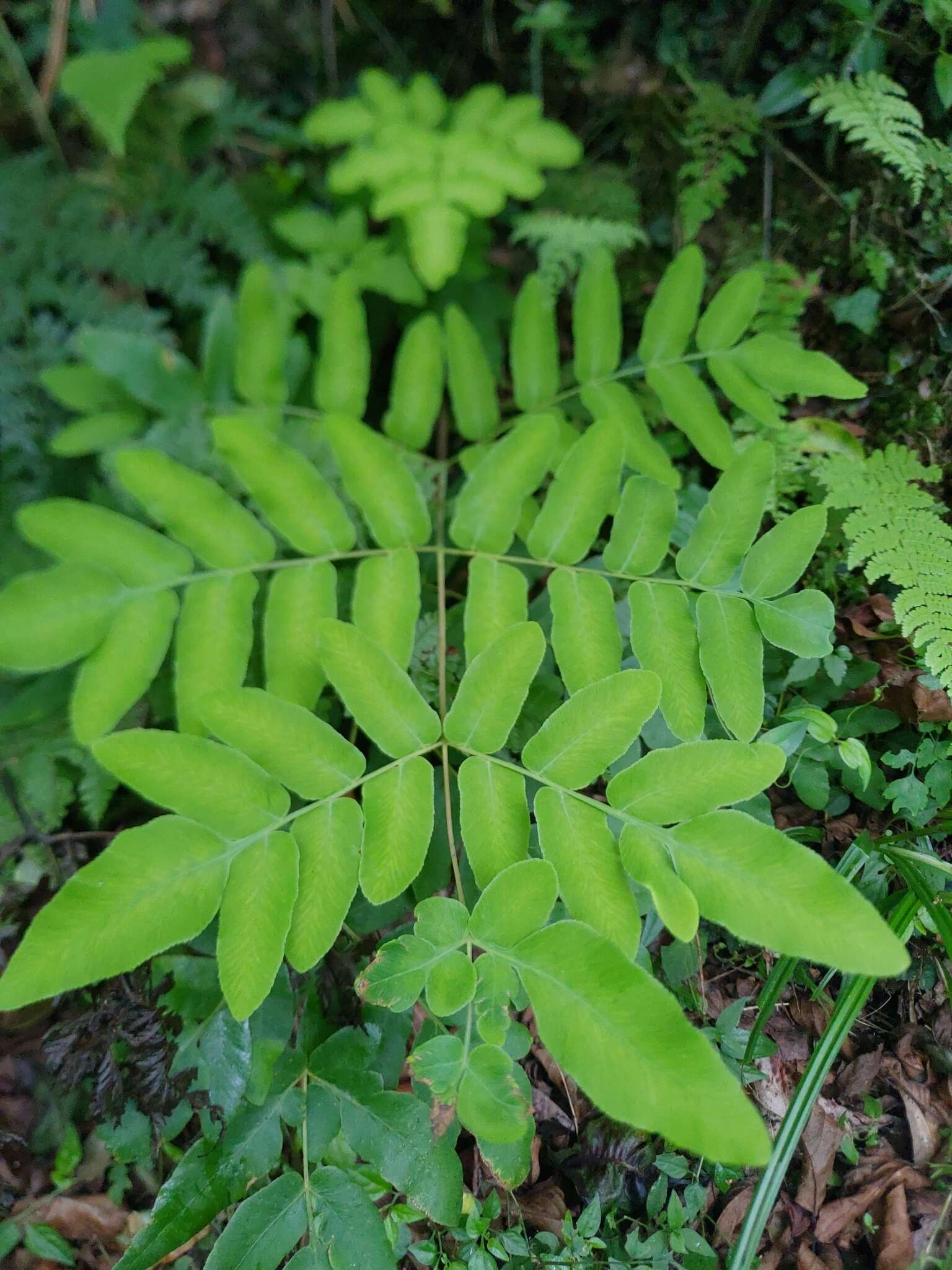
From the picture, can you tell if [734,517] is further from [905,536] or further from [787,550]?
[905,536]

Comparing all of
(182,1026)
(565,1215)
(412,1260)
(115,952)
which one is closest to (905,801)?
(565,1215)

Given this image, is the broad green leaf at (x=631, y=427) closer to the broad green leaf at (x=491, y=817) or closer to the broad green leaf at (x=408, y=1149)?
the broad green leaf at (x=491, y=817)

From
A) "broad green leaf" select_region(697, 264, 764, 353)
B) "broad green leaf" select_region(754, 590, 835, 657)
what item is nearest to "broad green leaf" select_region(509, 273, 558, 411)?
"broad green leaf" select_region(697, 264, 764, 353)

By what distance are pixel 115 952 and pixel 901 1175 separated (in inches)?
56.8

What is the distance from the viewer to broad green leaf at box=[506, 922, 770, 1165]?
3.40 ft

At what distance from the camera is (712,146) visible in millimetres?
2340

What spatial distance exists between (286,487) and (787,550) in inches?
45.1

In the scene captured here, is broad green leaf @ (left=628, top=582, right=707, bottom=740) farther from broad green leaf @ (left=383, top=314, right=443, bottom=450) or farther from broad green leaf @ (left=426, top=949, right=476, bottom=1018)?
broad green leaf @ (left=383, top=314, right=443, bottom=450)

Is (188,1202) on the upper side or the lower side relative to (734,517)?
lower

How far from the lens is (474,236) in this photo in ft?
8.49

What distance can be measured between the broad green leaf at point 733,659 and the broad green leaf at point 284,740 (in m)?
0.74

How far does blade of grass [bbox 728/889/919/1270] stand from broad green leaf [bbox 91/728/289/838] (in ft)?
3.49

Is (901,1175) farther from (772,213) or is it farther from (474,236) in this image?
(474,236)

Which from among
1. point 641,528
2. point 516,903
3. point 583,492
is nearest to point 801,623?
point 641,528
